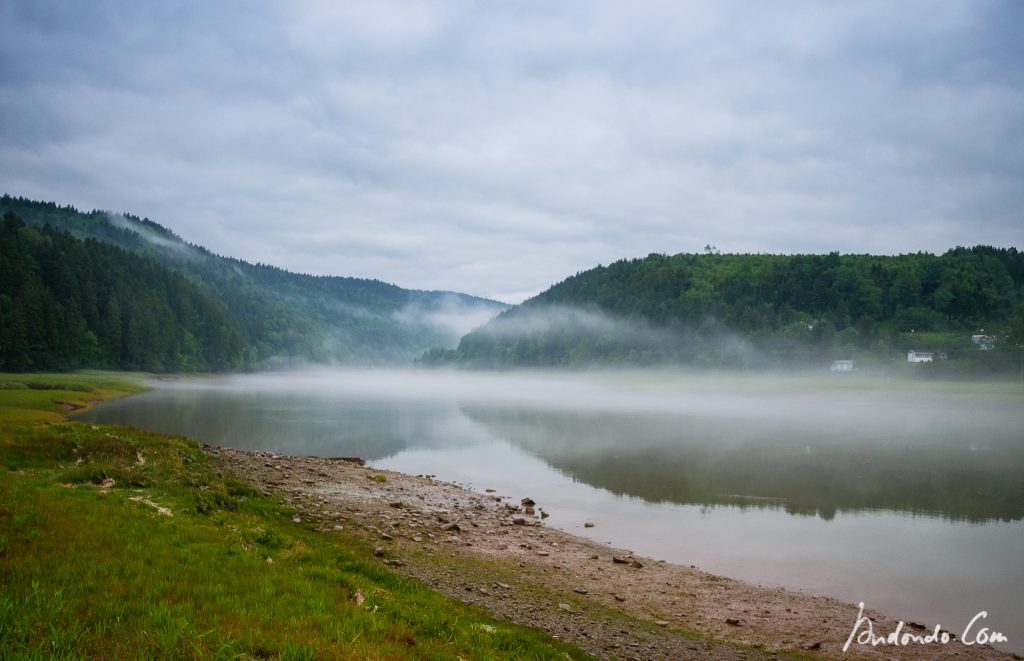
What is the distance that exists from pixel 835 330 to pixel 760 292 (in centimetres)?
3337

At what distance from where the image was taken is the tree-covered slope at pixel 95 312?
92625 millimetres

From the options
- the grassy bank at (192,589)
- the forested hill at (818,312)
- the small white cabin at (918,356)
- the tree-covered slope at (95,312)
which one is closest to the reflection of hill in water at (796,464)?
the grassy bank at (192,589)

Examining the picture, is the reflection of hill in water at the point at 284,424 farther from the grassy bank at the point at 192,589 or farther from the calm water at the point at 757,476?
the grassy bank at the point at 192,589

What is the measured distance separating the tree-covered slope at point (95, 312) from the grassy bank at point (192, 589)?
100 metres

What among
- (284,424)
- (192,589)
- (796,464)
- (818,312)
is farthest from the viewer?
(818,312)

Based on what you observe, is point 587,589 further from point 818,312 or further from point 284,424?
point 818,312

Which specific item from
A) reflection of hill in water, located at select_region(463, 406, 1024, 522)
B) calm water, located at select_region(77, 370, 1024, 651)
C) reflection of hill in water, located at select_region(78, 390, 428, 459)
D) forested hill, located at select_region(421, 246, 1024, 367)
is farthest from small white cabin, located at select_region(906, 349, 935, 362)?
reflection of hill in water, located at select_region(78, 390, 428, 459)

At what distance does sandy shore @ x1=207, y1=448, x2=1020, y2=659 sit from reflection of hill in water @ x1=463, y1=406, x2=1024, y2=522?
30.9 ft

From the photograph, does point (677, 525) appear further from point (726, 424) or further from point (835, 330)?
point (835, 330)

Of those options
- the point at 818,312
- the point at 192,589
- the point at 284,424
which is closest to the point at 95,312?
the point at 284,424

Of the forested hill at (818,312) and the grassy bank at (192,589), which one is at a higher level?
the forested hill at (818,312)

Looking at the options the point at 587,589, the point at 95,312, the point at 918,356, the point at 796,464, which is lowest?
the point at 796,464

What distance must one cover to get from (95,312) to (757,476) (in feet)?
423

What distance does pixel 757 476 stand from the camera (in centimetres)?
2912
